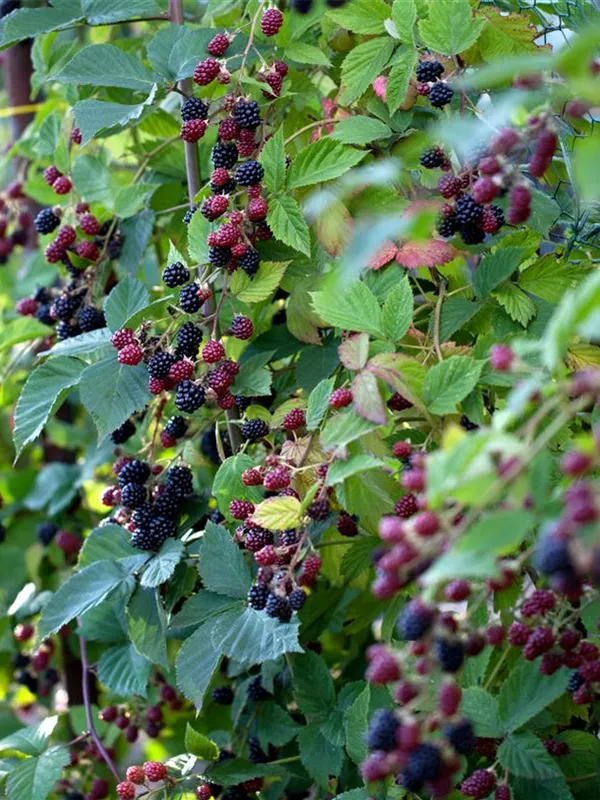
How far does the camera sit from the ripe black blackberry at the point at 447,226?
1.13m

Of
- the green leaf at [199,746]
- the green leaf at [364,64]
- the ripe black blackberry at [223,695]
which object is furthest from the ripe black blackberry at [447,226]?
the ripe black blackberry at [223,695]

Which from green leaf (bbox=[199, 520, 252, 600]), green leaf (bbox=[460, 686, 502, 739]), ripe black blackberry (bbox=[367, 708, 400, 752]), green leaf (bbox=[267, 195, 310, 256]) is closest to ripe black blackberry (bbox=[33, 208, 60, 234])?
green leaf (bbox=[267, 195, 310, 256])

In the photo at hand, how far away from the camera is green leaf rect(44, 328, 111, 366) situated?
4.30 feet

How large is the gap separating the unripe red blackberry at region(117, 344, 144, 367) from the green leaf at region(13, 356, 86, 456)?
0.12m

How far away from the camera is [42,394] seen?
4.38ft

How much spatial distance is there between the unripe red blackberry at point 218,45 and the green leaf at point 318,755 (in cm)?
85

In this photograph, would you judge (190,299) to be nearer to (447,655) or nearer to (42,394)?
(42,394)

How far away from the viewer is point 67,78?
4.35 ft

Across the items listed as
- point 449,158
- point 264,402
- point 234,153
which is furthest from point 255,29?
point 264,402

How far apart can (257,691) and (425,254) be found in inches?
26.1

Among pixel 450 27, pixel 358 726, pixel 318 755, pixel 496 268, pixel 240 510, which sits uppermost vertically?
pixel 450 27

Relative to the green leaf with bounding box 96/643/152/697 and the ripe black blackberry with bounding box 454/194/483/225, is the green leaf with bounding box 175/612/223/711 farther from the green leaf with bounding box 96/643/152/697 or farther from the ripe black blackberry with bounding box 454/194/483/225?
the ripe black blackberry with bounding box 454/194/483/225

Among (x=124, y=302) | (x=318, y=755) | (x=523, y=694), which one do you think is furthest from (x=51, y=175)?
(x=523, y=694)

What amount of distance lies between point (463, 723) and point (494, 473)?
22 cm
